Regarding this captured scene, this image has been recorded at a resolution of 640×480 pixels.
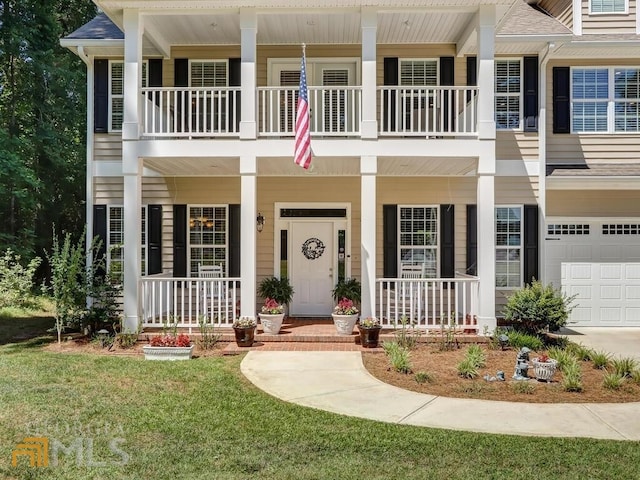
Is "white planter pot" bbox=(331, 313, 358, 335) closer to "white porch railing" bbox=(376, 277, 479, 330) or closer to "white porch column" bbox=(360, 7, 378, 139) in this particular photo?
"white porch railing" bbox=(376, 277, 479, 330)

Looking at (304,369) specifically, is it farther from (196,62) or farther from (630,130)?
(630,130)

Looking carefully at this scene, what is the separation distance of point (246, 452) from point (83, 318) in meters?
6.49

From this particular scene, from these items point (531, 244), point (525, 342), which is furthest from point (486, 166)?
point (525, 342)

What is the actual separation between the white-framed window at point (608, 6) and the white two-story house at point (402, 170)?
0.04m

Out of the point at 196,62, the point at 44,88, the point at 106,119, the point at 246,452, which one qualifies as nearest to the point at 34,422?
the point at 246,452

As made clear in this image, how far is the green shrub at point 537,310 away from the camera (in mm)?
8953

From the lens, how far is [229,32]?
10531 millimetres

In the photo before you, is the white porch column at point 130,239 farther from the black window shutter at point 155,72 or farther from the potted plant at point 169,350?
the black window shutter at point 155,72

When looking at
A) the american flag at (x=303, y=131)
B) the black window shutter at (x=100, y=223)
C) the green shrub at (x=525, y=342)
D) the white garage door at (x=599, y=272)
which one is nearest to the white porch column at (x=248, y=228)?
the american flag at (x=303, y=131)

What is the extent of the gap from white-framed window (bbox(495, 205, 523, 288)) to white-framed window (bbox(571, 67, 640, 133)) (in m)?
2.41

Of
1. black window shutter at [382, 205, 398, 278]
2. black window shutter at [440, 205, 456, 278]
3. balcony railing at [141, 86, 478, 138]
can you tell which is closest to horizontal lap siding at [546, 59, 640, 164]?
balcony railing at [141, 86, 478, 138]

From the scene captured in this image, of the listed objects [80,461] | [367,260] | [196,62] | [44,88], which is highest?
[44,88]

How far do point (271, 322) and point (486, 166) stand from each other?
493 centimetres

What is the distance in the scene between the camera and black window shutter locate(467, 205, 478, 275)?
10883mm
